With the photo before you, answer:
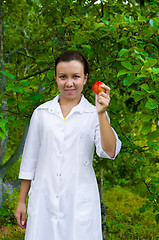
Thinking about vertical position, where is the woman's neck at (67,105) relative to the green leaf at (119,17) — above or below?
below

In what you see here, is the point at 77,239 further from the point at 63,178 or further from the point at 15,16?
the point at 15,16

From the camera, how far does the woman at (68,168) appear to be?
1.66m

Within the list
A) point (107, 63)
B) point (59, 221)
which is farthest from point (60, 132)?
point (107, 63)

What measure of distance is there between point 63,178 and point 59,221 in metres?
0.26

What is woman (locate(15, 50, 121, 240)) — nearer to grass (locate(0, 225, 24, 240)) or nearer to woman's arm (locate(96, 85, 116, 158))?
woman's arm (locate(96, 85, 116, 158))

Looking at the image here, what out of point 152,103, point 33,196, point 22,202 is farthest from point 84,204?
point 152,103

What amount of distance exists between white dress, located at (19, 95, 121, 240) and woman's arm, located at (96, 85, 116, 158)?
0.04 meters

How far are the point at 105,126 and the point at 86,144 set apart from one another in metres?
0.25

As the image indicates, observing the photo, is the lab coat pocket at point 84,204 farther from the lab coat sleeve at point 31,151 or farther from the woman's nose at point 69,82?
the woman's nose at point 69,82

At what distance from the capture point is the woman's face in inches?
64.9

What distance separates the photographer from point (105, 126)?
4.96 feet

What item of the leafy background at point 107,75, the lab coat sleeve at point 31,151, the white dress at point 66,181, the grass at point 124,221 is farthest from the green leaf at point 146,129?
the grass at point 124,221

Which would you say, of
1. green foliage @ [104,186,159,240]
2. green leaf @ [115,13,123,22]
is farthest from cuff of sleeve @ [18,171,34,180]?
green foliage @ [104,186,159,240]

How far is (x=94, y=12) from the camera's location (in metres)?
4.05
